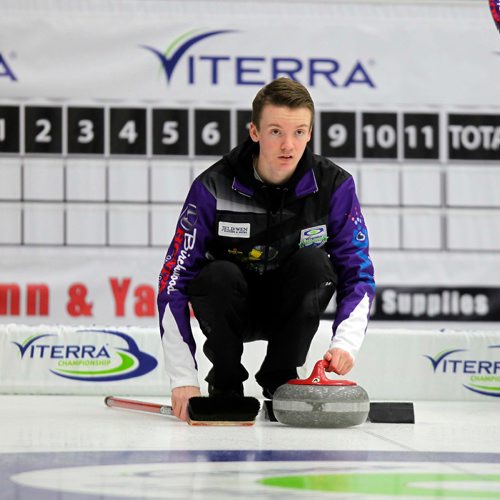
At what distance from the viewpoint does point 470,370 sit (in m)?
3.84

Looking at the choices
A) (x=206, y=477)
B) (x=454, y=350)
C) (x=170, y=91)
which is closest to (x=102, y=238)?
(x=170, y=91)

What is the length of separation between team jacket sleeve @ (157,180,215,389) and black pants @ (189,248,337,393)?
0.04 m

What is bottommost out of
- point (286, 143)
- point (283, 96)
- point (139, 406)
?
point (139, 406)

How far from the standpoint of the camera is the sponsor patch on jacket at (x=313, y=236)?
2.62 meters

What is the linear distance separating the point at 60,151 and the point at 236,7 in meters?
1.07

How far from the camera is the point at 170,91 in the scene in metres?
4.68

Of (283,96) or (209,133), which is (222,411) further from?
(209,133)

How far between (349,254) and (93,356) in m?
1.51

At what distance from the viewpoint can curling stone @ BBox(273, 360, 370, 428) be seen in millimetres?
2357

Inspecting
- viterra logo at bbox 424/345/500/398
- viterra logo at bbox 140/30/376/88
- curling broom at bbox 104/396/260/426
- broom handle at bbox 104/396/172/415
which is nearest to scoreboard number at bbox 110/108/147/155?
viterra logo at bbox 140/30/376/88

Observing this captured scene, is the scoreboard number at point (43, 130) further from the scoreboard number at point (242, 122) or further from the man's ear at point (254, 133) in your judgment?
the man's ear at point (254, 133)

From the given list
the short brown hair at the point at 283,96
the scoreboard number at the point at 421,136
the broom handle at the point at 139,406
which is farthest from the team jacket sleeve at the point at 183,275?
the scoreboard number at the point at 421,136

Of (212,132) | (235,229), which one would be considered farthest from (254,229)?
(212,132)

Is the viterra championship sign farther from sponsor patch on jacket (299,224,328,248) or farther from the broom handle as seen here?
sponsor patch on jacket (299,224,328,248)
